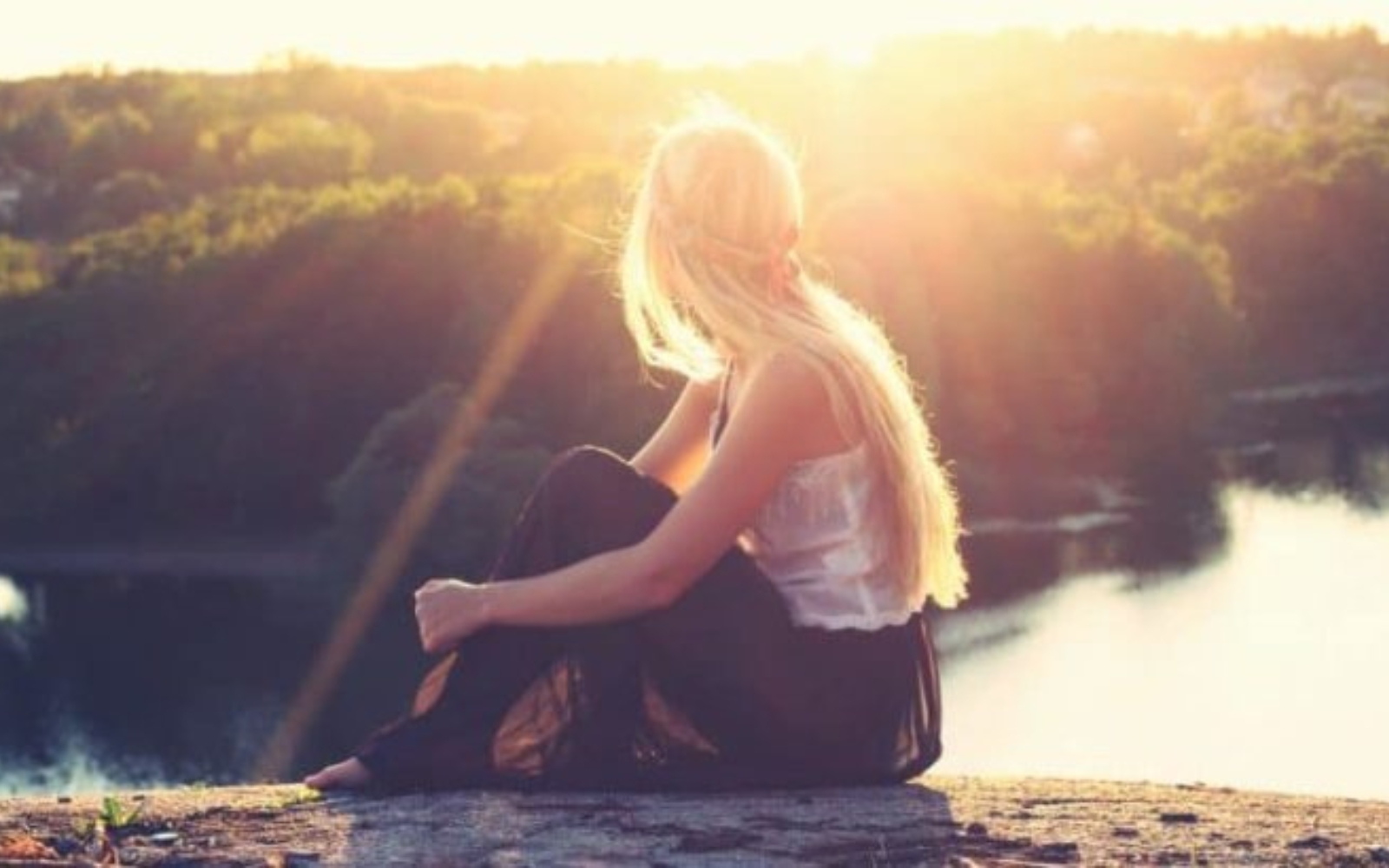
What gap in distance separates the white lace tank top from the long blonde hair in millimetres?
43

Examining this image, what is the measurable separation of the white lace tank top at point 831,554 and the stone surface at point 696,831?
357mm

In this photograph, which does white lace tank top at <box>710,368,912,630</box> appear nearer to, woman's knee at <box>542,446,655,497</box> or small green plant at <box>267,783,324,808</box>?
woman's knee at <box>542,446,655,497</box>

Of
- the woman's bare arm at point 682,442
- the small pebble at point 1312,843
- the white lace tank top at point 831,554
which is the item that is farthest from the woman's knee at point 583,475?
the small pebble at point 1312,843

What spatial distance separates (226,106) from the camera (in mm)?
85875

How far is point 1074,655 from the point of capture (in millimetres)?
28312

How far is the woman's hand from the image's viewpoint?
4660 mm

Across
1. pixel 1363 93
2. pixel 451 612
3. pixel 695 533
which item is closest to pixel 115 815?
pixel 451 612

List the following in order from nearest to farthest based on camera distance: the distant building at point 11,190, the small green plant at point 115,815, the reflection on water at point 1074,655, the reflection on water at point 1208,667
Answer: the small green plant at point 115,815 → the reflection on water at point 1208,667 → the reflection on water at point 1074,655 → the distant building at point 11,190

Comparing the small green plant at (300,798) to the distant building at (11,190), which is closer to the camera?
the small green plant at (300,798)

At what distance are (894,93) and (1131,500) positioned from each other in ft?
152

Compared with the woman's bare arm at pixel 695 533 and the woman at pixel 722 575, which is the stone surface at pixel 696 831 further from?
the woman's bare arm at pixel 695 533

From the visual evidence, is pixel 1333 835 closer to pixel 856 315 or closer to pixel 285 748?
pixel 856 315

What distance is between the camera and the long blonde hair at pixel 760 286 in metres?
4.65

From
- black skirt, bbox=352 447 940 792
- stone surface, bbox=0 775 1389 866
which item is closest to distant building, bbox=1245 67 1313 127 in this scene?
stone surface, bbox=0 775 1389 866
